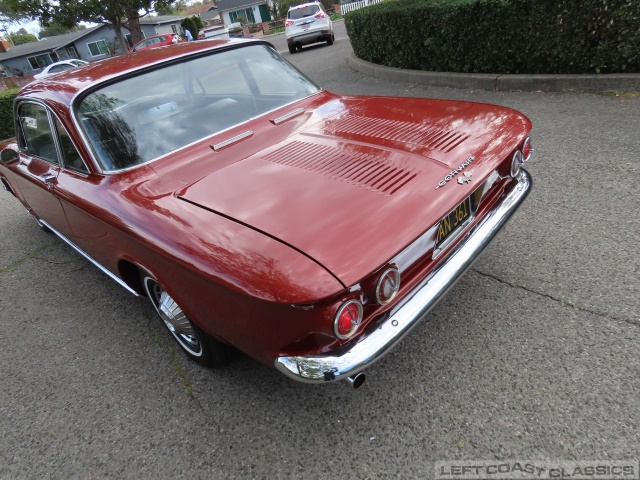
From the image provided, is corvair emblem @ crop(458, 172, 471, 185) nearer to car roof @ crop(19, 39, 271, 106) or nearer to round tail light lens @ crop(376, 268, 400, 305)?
round tail light lens @ crop(376, 268, 400, 305)

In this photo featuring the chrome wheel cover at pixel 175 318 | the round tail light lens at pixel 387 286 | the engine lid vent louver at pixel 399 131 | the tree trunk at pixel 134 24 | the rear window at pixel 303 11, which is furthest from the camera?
the tree trunk at pixel 134 24

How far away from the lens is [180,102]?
280 cm

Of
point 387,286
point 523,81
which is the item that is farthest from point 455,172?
point 523,81

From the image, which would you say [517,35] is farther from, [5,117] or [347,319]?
[5,117]

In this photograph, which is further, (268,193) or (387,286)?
(268,193)

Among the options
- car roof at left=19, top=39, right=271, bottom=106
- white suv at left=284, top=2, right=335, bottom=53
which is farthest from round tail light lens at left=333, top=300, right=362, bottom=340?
white suv at left=284, top=2, right=335, bottom=53

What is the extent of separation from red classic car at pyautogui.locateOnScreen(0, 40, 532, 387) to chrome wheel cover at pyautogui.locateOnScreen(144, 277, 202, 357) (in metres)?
0.01

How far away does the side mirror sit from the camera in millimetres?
3537

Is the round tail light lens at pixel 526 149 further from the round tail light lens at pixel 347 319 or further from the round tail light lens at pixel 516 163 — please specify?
the round tail light lens at pixel 347 319

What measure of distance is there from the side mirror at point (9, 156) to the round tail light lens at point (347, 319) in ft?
11.0

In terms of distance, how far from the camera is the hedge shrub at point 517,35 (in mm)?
4957

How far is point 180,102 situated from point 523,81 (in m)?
4.81

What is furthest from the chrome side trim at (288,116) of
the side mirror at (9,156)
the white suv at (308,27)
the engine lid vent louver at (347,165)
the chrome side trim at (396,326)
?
the white suv at (308,27)

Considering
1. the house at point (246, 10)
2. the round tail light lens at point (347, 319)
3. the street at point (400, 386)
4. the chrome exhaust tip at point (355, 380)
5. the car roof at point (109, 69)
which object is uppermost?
the house at point (246, 10)
